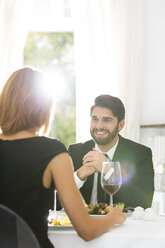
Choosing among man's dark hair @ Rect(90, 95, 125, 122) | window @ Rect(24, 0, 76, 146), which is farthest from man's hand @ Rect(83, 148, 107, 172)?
window @ Rect(24, 0, 76, 146)

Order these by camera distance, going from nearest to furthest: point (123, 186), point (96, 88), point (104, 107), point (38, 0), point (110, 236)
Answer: point (110, 236), point (123, 186), point (104, 107), point (96, 88), point (38, 0)

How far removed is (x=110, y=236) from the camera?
1343mm

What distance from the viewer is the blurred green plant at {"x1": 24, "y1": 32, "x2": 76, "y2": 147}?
10.0 metres

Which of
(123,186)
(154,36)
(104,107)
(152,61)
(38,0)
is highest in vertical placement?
(38,0)

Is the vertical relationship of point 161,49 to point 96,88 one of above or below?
above

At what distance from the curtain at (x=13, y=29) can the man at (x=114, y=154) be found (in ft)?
5.49

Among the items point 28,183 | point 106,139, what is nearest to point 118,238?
point 28,183

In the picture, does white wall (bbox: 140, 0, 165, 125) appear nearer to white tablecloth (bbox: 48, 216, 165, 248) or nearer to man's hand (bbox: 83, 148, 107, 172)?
man's hand (bbox: 83, 148, 107, 172)

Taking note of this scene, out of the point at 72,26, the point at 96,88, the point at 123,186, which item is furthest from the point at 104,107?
the point at 72,26

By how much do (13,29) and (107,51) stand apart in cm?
100

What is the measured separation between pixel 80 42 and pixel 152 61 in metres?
0.76

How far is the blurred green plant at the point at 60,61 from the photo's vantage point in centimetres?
1002

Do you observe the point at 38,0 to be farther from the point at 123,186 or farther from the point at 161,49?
the point at 123,186

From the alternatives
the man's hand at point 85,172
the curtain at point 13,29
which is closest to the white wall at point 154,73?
the curtain at point 13,29
